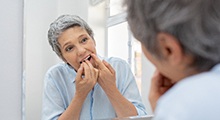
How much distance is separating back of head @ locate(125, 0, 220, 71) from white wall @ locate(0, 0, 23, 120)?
1.75 ft

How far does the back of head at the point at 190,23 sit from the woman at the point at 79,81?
49 centimetres

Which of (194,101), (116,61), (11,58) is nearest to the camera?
(194,101)

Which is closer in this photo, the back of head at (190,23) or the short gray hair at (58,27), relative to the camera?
the back of head at (190,23)

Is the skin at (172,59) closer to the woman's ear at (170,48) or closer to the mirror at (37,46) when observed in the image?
the woman's ear at (170,48)

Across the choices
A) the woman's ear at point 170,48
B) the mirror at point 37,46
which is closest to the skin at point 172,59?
the woman's ear at point 170,48

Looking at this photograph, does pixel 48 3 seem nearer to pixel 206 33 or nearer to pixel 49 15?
pixel 49 15

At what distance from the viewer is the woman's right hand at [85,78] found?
2.83 ft

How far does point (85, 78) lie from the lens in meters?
0.87

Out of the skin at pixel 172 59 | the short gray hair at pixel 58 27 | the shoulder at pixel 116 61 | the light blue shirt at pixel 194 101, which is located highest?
the short gray hair at pixel 58 27

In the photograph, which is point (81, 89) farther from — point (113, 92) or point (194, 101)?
point (194, 101)

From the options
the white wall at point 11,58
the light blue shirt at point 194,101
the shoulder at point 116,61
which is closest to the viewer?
the light blue shirt at point 194,101

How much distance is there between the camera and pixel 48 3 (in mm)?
877

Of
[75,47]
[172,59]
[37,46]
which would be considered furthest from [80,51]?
[172,59]

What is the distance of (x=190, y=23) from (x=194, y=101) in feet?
0.34
